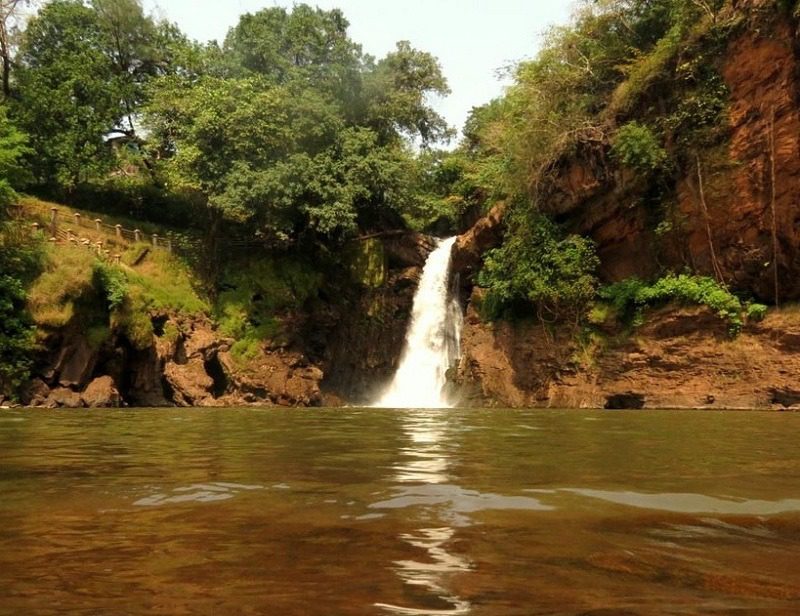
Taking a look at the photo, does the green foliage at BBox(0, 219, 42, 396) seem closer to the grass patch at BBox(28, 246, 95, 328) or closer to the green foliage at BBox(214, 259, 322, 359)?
the grass patch at BBox(28, 246, 95, 328)

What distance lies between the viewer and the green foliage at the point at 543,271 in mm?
23359

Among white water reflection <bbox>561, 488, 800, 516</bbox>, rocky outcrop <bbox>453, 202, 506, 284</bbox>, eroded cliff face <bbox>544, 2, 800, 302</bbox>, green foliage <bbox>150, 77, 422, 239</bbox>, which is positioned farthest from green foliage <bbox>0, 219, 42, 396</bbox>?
white water reflection <bbox>561, 488, 800, 516</bbox>

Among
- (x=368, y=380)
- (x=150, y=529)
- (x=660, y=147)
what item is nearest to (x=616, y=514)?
(x=150, y=529)

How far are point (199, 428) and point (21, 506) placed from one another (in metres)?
7.03

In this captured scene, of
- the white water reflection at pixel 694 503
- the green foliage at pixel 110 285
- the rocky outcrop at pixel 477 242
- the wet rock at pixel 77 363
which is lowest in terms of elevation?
the white water reflection at pixel 694 503

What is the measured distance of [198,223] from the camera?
110 ft

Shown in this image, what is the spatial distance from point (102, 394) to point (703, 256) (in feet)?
A: 65.2

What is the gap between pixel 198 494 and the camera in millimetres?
4426

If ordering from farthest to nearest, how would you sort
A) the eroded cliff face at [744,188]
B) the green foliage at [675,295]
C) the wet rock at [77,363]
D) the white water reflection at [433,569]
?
the wet rock at [77,363]
the green foliage at [675,295]
the eroded cliff face at [744,188]
the white water reflection at [433,569]

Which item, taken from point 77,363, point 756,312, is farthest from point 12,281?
point 756,312

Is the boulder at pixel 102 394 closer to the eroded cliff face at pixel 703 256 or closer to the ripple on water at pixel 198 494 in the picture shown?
the eroded cliff face at pixel 703 256

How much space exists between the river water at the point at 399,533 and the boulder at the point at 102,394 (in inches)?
649

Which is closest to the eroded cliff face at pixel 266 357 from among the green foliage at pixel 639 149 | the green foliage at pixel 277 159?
the green foliage at pixel 277 159

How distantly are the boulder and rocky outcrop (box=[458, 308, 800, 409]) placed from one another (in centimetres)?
1228
